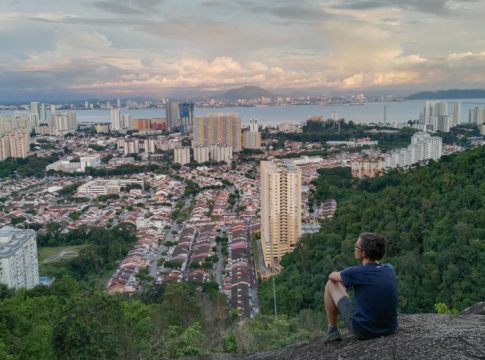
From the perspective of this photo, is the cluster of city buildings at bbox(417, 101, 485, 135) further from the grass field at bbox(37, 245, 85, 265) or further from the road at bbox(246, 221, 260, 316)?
the grass field at bbox(37, 245, 85, 265)

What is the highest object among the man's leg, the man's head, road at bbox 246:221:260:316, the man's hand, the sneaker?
the man's head

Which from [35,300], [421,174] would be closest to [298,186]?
[421,174]

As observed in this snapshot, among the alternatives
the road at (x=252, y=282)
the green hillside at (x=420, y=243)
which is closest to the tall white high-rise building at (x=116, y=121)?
the road at (x=252, y=282)

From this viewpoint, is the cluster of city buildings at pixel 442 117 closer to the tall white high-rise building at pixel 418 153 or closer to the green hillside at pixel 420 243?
the tall white high-rise building at pixel 418 153

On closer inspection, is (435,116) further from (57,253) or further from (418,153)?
(57,253)

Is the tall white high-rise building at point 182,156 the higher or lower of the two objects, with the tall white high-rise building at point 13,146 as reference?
lower

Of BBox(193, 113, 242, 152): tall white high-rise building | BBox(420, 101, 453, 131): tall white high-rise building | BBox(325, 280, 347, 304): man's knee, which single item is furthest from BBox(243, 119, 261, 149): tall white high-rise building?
BBox(325, 280, 347, 304): man's knee
